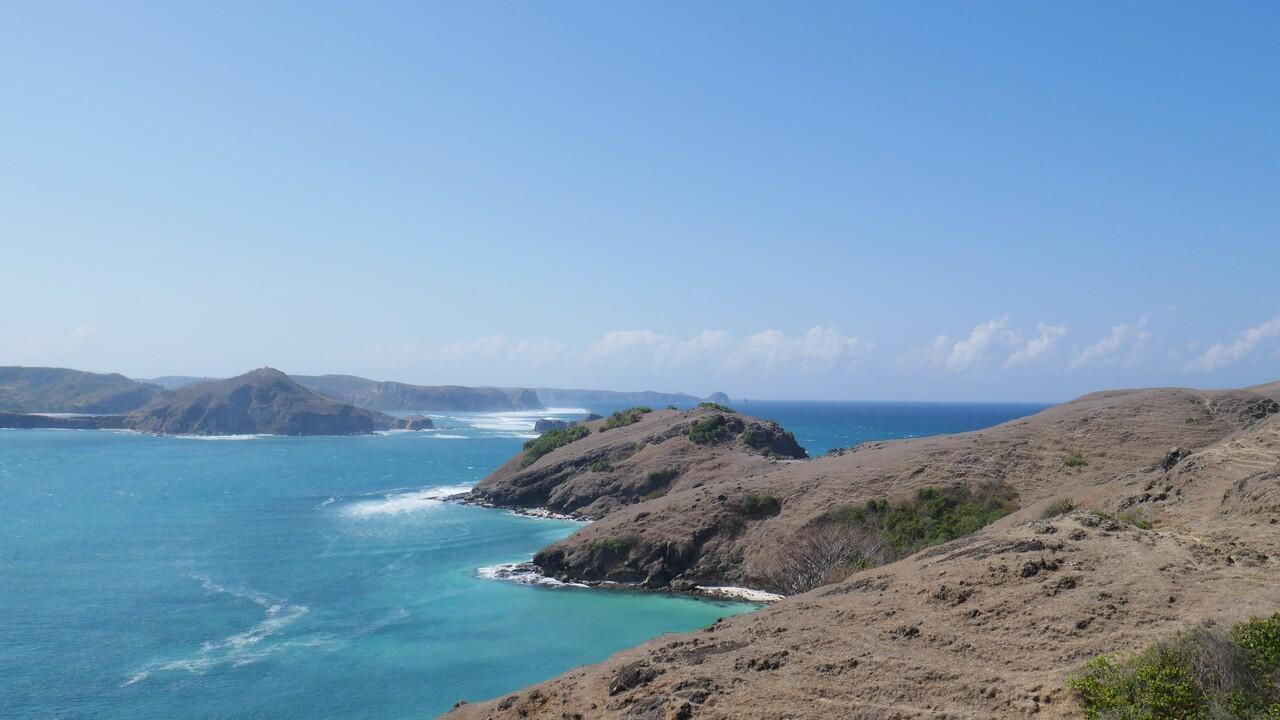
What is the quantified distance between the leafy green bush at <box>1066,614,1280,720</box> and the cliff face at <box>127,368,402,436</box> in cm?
18769

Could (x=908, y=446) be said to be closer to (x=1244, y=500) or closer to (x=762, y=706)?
(x=1244, y=500)

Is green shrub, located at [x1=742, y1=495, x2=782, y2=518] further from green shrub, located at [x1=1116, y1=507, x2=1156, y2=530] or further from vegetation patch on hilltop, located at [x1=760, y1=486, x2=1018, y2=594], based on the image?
green shrub, located at [x1=1116, y1=507, x2=1156, y2=530]

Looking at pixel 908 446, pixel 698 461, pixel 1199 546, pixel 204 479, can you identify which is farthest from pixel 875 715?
pixel 204 479

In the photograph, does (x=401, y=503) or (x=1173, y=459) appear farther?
(x=401, y=503)

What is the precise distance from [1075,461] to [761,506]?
19.6 m

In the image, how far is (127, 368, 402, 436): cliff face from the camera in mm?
181250

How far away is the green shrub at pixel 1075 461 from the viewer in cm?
4700

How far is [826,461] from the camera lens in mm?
57094

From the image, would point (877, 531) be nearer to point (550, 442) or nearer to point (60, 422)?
point (550, 442)

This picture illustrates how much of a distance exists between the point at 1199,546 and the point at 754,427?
5909 centimetres

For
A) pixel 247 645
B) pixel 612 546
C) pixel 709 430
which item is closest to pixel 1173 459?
pixel 612 546

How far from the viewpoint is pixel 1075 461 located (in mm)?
47281

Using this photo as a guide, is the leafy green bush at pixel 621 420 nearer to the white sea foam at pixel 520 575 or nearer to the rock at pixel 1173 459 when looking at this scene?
the white sea foam at pixel 520 575

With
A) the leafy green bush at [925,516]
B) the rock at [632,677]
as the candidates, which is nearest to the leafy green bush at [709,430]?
the leafy green bush at [925,516]
